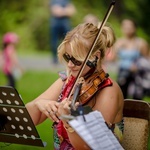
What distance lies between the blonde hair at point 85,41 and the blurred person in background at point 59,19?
8.12m

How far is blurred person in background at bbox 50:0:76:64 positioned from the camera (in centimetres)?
1153

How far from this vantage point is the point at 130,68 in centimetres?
874

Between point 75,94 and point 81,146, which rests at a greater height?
point 75,94

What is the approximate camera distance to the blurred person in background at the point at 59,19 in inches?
454

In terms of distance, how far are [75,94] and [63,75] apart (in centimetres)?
51

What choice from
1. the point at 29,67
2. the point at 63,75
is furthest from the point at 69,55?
the point at 29,67

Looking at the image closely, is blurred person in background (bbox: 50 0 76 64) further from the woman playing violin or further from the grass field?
the woman playing violin

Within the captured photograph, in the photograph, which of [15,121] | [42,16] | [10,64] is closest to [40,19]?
[42,16]

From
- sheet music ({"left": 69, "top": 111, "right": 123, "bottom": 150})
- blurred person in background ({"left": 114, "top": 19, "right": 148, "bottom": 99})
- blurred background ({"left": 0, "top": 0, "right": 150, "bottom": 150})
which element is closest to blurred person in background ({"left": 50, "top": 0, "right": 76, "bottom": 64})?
blurred background ({"left": 0, "top": 0, "right": 150, "bottom": 150})

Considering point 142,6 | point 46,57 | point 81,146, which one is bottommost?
point 46,57

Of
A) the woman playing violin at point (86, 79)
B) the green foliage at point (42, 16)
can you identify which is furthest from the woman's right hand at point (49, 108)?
the green foliage at point (42, 16)

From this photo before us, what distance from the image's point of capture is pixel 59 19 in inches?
461

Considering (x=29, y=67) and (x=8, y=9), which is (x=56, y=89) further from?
(x=8, y=9)

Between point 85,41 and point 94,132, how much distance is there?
25.6 inches
